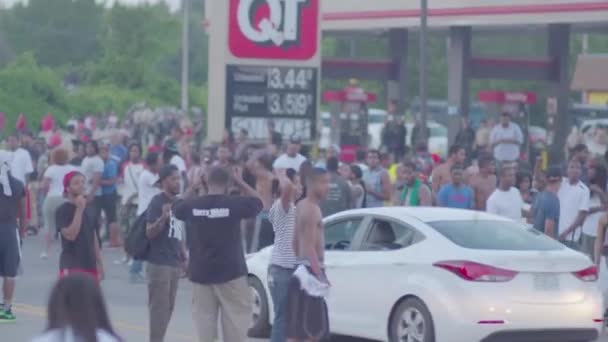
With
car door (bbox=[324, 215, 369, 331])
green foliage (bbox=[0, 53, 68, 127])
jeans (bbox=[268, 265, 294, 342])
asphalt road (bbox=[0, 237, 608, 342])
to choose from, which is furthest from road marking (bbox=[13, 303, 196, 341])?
green foliage (bbox=[0, 53, 68, 127])

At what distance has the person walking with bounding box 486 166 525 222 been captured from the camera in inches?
634

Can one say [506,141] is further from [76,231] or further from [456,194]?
[76,231]

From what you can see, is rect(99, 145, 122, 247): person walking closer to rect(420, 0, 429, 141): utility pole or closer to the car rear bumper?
rect(420, 0, 429, 141): utility pole

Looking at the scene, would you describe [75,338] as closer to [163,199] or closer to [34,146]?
[163,199]

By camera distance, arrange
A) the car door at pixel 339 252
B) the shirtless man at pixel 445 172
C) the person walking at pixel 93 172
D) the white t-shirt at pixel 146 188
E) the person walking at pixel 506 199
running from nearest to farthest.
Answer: the car door at pixel 339 252
the person walking at pixel 506 199
the shirtless man at pixel 445 172
the white t-shirt at pixel 146 188
the person walking at pixel 93 172

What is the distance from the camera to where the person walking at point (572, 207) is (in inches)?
617

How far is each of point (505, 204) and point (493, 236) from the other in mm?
3644

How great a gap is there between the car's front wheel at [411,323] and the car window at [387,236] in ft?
1.97

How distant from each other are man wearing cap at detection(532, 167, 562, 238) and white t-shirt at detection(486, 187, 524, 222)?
1.09ft

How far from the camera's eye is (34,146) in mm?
27766

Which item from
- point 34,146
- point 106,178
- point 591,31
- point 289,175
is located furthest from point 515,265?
point 591,31

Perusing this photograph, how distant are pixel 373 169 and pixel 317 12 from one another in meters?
4.36

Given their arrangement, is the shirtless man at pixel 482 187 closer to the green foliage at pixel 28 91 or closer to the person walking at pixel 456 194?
the person walking at pixel 456 194

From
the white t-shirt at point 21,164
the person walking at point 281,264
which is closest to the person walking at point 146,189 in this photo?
the white t-shirt at point 21,164
